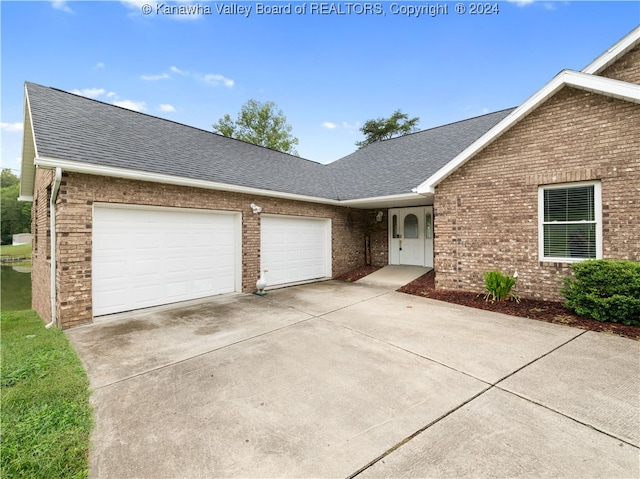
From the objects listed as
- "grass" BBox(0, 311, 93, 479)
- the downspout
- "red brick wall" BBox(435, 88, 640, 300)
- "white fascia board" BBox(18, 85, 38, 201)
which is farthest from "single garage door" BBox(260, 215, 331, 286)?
"white fascia board" BBox(18, 85, 38, 201)

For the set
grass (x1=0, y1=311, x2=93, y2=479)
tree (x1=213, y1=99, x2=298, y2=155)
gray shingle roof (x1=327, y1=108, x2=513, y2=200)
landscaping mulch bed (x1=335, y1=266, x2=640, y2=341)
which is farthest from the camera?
tree (x1=213, y1=99, x2=298, y2=155)

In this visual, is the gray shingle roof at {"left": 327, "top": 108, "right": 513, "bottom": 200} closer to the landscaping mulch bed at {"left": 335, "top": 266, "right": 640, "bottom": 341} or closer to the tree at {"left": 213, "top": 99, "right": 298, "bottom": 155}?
the landscaping mulch bed at {"left": 335, "top": 266, "right": 640, "bottom": 341}

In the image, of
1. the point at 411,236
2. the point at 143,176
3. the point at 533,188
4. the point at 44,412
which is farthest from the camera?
the point at 411,236

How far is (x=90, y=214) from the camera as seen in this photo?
5645mm

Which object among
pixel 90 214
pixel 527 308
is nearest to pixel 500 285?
pixel 527 308

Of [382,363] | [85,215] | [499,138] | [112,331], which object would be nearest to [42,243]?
[85,215]

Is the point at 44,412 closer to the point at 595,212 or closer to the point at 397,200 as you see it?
the point at 595,212

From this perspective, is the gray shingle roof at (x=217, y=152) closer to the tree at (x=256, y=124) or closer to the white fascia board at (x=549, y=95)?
the white fascia board at (x=549, y=95)

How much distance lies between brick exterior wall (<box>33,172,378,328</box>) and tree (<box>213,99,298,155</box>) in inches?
847

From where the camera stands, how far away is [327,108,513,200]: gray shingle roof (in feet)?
31.6

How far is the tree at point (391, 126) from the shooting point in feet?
87.3

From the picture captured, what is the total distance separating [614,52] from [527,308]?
586 centimetres

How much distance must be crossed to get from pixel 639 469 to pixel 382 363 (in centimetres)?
218

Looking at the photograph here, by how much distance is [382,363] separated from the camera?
364 cm
